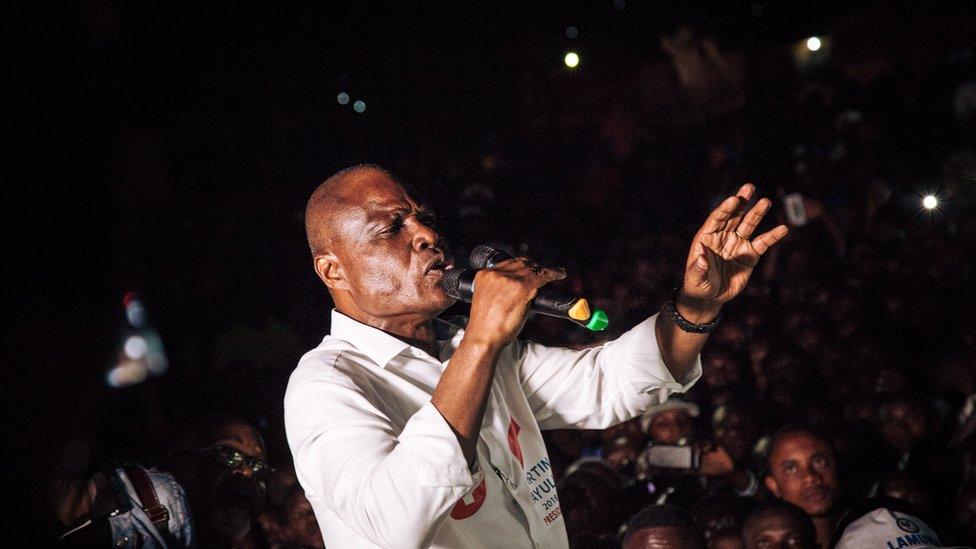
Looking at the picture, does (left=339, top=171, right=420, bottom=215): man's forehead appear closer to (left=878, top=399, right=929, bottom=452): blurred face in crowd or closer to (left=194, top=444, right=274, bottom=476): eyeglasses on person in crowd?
(left=194, top=444, right=274, bottom=476): eyeglasses on person in crowd

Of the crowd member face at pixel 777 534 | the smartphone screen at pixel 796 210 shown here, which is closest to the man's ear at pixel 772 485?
the crowd member face at pixel 777 534

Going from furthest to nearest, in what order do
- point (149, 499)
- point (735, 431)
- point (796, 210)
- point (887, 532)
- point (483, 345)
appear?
point (796, 210), point (735, 431), point (149, 499), point (887, 532), point (483, 345)

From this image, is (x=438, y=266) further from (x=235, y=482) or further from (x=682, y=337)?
(x=235, y=482)

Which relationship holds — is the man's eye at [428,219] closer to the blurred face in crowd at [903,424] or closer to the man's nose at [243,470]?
the man's nose at [243,470]

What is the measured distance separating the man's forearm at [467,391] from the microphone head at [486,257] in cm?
25

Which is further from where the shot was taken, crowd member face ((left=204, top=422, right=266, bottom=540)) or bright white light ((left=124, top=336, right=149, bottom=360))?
bright white light ((left=124, top=336, right=149, bottom=360))

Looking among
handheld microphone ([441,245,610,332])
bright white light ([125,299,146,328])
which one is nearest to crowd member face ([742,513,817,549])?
handheld microphone ([441,245,610,332])

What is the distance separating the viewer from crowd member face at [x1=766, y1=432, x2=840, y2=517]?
141 inches

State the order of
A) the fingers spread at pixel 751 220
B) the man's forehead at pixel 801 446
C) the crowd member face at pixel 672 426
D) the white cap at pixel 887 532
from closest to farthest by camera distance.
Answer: the fingers spread at pixel 751 220
the white cap at pixel 887 532
the man's forehead at pixel 801 446
the crowd member face at pixel 672 426

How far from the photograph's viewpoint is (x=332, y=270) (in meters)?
1.95

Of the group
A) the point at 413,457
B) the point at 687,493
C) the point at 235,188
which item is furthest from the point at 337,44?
the point at 413,457

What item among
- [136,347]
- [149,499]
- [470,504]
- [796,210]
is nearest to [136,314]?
[136,347]

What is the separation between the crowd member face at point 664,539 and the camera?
3.10 meters

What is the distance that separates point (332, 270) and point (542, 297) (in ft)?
2.24
